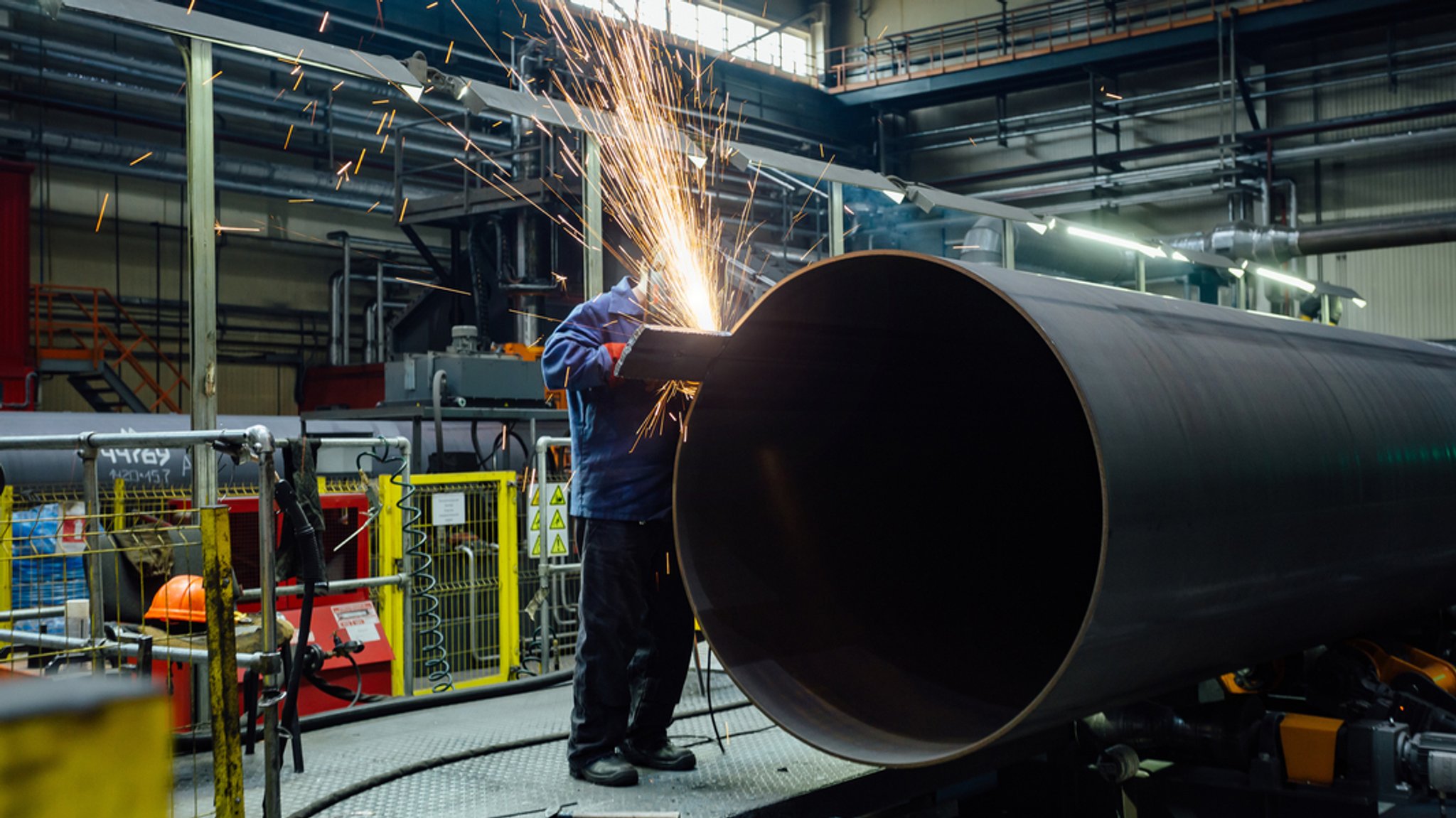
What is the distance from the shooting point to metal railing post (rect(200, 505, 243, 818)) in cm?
260

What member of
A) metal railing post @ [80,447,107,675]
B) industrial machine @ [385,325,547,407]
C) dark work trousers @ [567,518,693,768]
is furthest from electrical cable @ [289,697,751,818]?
industrial machine @ [385,325,547,407]

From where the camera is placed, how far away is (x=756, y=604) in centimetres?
305

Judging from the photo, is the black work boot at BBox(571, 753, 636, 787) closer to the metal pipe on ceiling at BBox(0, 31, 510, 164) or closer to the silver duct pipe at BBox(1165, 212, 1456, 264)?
the metal pipe on ceiling at BBox(0, 31, 510, 164)

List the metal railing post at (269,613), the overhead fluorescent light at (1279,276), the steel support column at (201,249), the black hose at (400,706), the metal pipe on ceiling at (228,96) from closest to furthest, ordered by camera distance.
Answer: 1. the metal railing post at (269,613)
2. the black hose at (400,706)
3. the steel support column at (201,249)
4. the overhead fluorescent light at (1279,276)
5. the metal pipe on ceiling at (228,96)

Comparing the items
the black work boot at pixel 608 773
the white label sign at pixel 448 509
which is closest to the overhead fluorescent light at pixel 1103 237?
the white label sign at pixel 448 509

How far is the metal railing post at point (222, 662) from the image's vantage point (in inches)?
102

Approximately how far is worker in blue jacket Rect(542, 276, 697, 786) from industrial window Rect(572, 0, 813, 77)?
11314 millimetres

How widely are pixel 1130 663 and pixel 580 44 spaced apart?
35.1 feet

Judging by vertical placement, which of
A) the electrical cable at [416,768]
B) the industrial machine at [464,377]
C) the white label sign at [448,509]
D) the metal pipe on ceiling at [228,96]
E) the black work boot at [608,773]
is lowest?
the electrical cable at [416,768]

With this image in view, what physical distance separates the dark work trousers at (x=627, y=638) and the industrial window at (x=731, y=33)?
1151 centimetres

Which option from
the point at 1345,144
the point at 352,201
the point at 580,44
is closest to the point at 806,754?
the point at 580,44

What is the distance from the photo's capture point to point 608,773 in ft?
10.6

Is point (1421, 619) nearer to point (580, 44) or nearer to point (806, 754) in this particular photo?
point (806, 754)

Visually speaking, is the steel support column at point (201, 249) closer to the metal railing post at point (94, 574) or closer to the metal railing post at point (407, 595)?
the metal railing post at point (94, 574)
